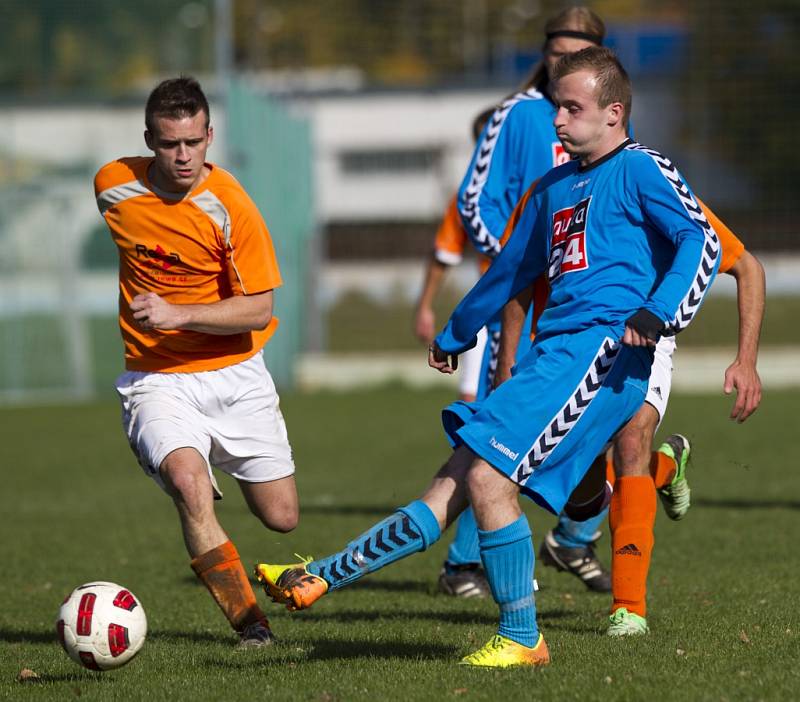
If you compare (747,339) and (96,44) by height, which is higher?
(96,44)

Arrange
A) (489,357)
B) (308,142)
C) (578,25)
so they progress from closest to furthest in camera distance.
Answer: (578,25)
(489,357)
(308,142)

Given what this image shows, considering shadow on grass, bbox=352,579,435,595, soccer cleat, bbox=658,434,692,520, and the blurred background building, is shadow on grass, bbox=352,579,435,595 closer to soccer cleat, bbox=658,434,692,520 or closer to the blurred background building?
soccer cleat, bbox=658,434,692,520

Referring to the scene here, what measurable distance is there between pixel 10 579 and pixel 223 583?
111 inches

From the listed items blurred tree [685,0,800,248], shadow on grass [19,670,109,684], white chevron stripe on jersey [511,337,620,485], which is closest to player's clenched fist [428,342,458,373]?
white chevron stripe on jersey [511,337,620,485]

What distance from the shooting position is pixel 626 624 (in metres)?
5.61

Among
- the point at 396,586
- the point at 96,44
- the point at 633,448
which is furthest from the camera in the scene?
the point at 96,44

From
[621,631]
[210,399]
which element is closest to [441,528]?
[621,631]

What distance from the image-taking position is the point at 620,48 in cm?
2245

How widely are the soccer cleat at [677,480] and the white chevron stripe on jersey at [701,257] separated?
1302mm

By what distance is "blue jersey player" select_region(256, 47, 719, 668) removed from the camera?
197 inches

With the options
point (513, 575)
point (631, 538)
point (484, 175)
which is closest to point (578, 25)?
point (484, 175)

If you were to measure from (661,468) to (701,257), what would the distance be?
1361 millimetres

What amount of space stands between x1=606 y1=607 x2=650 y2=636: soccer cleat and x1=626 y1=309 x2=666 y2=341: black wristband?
131 centimetres

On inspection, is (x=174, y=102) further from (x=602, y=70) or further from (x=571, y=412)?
(x=571, y=412)
